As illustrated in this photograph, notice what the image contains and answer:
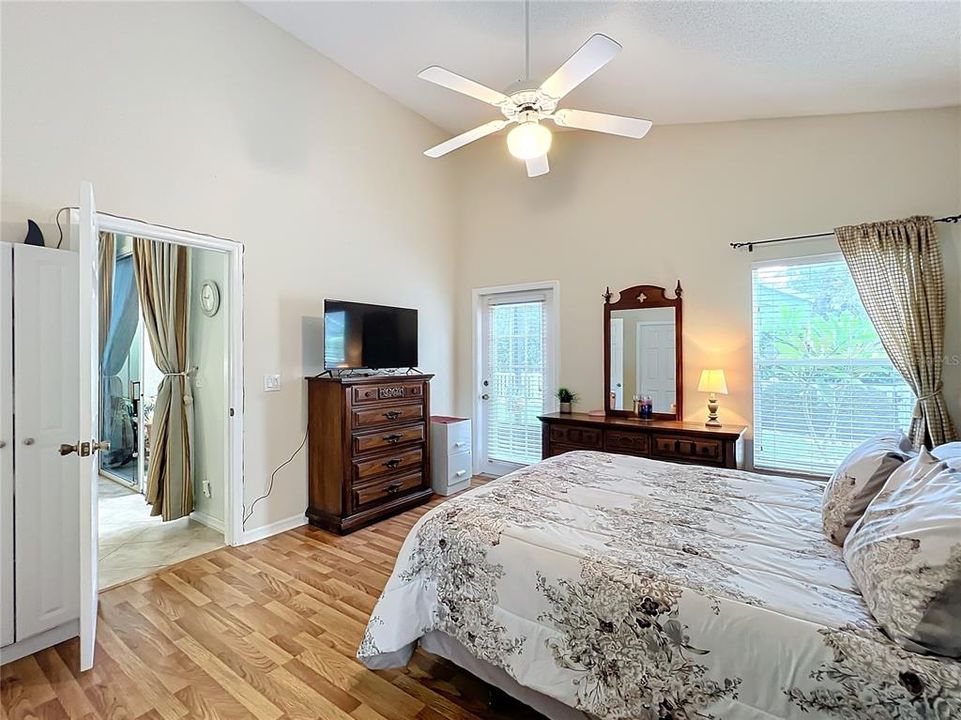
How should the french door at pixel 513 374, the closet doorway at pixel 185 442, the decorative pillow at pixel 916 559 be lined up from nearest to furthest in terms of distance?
1. the decorative pillow at pixel 916 559
2. the closet doorway at pixel 185 442
3. the french door at pixel 513 374

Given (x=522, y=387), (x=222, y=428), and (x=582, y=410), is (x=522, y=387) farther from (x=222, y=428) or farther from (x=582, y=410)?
(x=222, y=428)

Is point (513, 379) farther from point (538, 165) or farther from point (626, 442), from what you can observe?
point (538, 165)

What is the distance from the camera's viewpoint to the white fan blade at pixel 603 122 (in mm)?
2441

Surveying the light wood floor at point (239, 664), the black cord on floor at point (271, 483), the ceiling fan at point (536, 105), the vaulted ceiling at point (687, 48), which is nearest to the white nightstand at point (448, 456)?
the black cord on floor at point (271, 483)

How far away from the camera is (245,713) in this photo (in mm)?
1749

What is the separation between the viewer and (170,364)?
376cm

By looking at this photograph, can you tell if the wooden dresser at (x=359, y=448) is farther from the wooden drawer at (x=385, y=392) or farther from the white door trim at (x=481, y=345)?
the white door trim at (x=481, y=345)

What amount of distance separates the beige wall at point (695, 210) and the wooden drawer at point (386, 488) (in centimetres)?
137

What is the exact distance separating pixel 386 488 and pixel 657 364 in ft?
8.36

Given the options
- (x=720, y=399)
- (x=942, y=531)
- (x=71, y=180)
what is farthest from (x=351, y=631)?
(x=720, y=399)

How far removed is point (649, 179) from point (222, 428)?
409 centimetres

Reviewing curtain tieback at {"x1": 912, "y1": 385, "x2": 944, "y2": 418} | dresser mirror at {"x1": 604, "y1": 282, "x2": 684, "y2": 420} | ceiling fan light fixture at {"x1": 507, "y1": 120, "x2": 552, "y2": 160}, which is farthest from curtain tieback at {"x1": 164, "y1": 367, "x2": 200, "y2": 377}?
curtain tieback at {"x1": 912, "y1": 385, "x2": 944, "y2": 418}

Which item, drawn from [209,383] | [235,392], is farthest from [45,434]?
[209,383]

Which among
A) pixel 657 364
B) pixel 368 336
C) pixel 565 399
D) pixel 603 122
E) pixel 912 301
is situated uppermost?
pixel 603 122
